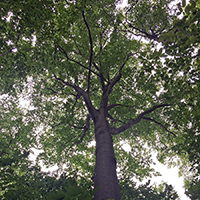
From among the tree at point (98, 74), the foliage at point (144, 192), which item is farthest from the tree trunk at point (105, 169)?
the foliage at point (144, 192)

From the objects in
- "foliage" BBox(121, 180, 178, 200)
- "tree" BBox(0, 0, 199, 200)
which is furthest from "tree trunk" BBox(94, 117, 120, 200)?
"foliage" BBox(121, 180, 178, 200)

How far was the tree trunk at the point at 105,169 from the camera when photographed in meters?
4.53

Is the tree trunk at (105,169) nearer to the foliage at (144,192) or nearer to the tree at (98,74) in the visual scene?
the tree at (98,74)

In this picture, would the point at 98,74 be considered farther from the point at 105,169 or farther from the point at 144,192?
the point at 144,192

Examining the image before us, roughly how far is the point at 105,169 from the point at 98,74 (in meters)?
4.13

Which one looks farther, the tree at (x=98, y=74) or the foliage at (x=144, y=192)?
the foliage at (x=144, y=192)

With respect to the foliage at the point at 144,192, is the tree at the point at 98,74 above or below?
above

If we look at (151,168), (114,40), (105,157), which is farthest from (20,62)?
(151,168)

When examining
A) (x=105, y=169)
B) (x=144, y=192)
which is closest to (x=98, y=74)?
(x=105, y=169)

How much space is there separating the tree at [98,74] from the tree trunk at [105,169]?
0.10 feet

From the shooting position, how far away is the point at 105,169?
5.25 metres

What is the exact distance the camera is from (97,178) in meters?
5.16

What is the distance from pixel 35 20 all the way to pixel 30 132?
10.1m

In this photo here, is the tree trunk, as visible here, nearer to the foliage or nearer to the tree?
the tree
